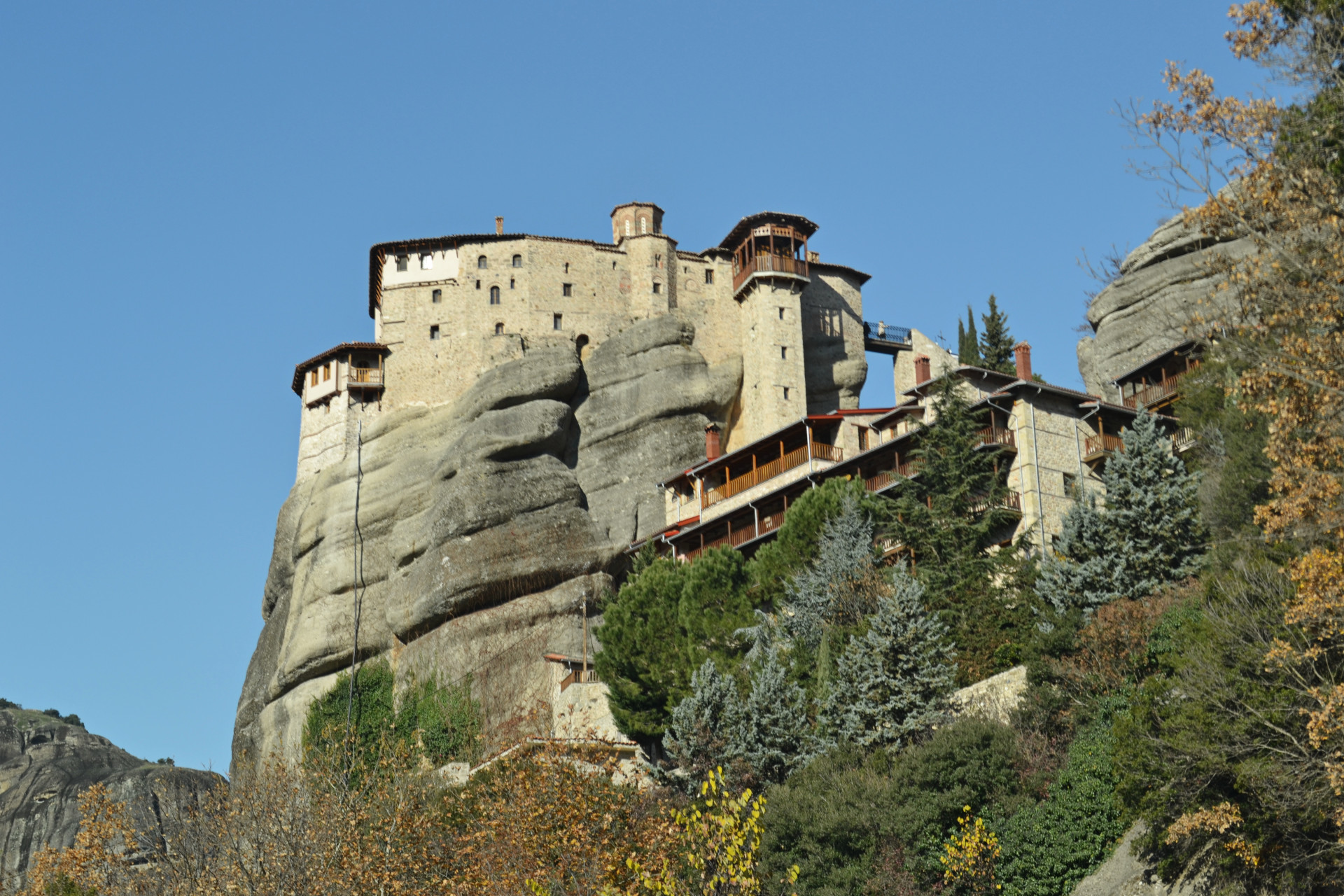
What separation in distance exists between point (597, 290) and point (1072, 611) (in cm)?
3711

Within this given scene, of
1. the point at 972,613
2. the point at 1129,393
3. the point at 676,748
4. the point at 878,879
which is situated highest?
the point at 1129,393

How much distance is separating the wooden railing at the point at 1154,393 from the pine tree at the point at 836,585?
10.3 meters

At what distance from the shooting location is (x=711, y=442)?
193 ft

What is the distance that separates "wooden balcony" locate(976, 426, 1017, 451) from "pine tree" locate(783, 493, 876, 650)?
419 centimetres

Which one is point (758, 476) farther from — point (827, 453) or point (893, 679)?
point (893, 679)

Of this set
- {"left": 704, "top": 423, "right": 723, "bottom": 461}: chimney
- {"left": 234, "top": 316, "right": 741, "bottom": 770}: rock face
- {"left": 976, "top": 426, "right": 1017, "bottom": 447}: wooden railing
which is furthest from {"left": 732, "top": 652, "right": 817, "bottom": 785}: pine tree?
{"left": 704, "top": 423, "right": 723, "bottom": 461}: chimney

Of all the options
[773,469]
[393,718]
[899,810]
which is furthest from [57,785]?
[899,810]

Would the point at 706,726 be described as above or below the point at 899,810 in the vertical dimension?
above

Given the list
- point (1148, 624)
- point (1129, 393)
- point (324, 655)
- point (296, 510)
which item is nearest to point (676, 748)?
point (1148, 624)

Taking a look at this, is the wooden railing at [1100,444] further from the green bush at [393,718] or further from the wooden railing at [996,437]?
the green bush at [393,718]

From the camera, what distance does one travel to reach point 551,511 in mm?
56562

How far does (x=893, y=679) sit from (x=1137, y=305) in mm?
24911

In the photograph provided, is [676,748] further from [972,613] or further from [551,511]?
[551,511]

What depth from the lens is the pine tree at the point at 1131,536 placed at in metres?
33.4
